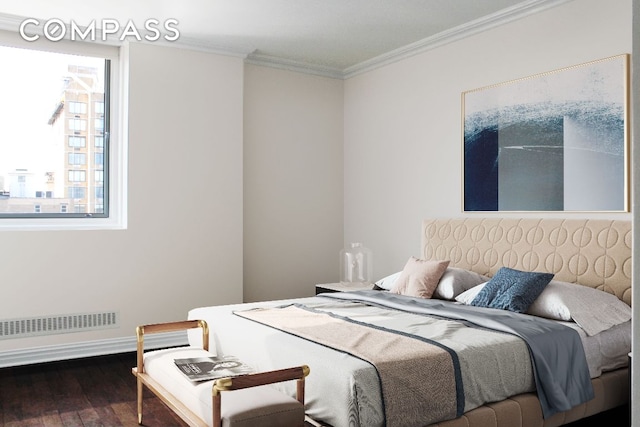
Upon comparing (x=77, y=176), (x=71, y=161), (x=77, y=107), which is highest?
(x=77, y=107)

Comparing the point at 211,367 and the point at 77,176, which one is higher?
the point at 77,176

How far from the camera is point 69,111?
475 cm

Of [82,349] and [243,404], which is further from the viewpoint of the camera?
[82,349]

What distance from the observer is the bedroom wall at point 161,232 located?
443 cm

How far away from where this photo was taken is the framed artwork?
3.56m

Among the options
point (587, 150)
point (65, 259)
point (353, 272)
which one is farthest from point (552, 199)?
point (65, 259)

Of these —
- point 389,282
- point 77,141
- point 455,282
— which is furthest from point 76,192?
point 455,282

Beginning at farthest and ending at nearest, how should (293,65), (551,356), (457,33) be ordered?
(293,65) → (457,33) → (551,356)

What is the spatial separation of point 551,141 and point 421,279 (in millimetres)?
1264

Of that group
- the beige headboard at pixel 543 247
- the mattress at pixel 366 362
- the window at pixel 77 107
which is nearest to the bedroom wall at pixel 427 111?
the beige headboard at pixel 543 247

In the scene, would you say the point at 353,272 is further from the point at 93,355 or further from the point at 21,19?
the point at 21,19

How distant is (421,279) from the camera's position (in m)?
3.96

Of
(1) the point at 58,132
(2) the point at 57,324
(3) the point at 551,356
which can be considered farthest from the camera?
(1) the point at 58,132

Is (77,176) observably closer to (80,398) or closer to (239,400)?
(80,398)
